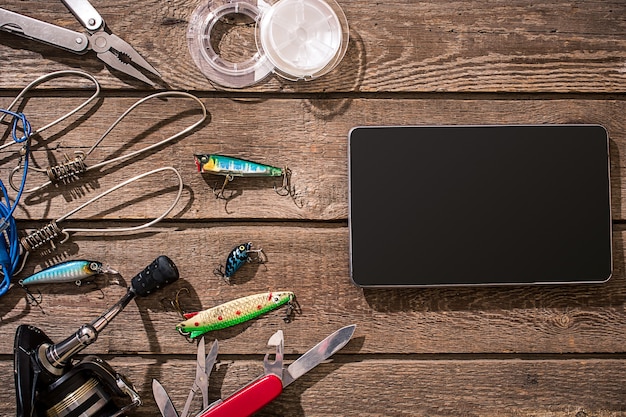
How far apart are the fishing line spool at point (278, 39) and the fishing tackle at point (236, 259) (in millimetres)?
303

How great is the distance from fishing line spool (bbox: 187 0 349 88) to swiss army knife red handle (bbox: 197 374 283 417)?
1.79 ft

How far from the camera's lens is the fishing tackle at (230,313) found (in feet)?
3.84

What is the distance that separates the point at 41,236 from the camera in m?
1.17

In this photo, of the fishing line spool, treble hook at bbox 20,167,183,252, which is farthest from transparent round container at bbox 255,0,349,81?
treble hook at bbox 20,167,183,252

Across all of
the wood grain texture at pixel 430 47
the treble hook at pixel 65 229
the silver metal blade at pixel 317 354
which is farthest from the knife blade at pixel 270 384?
the wood grain texture at pixel 430 47

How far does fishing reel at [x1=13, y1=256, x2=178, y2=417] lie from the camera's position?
107 centimetres

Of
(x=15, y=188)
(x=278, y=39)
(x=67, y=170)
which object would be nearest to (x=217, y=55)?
(x=278, y=39)

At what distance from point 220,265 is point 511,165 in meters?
0.56

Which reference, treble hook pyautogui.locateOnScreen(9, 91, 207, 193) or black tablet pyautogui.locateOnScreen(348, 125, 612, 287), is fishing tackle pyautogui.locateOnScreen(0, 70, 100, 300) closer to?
treble hook pyautogui.locateOnScreen(9, 91, 207, 193)

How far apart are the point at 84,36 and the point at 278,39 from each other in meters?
0.35

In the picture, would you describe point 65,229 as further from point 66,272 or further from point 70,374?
Answer: point 70,374

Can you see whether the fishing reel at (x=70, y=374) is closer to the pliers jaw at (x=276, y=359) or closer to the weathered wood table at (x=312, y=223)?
the weathered wood table at (x=312, y=223)

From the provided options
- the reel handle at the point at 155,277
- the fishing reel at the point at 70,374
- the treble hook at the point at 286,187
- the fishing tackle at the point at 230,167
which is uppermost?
the fishing tackle at the point at 230,167

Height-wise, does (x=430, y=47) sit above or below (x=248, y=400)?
above
